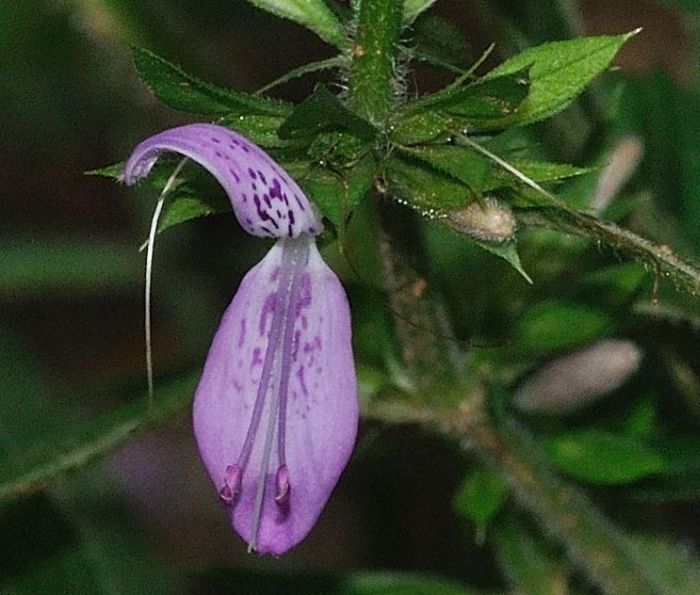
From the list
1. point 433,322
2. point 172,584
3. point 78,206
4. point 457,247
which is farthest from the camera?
point 78,206

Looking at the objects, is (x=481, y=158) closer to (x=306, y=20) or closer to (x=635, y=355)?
(x=306, y=20)

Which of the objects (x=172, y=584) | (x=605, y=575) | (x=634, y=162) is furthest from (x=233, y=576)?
(x=634, y=162)

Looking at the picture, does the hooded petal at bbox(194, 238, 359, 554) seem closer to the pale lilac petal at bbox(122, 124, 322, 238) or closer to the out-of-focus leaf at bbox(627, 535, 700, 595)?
the pale lilac petal at bbox(122, 124, 322, 238)

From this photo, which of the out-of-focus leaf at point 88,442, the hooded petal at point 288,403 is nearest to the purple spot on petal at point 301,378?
the hooded petal at point 288,403

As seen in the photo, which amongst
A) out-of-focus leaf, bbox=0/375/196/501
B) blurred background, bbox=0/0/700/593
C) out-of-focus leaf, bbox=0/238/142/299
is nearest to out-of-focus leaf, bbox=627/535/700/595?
blurred background, bbox=0/0/700/593

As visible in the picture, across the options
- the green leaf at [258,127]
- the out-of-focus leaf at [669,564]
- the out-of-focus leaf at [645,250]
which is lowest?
the out-of-focus leaf at [669,564]

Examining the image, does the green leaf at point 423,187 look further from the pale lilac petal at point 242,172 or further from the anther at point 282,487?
the anther at point 282,487
